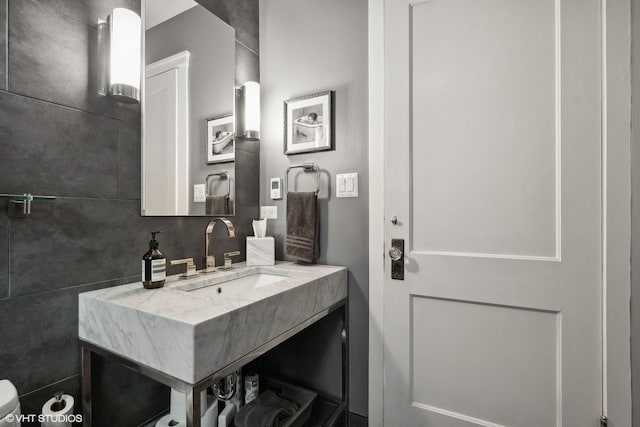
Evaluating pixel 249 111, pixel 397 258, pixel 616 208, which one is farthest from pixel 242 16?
pixel 616 208

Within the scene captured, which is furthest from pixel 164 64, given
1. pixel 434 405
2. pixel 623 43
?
pixel 434 405

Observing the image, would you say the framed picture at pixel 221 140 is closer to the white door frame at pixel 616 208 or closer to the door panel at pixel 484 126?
the door panel at pixel 484 126

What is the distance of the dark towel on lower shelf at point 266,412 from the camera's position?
130 centimetres

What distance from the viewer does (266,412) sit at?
135cm

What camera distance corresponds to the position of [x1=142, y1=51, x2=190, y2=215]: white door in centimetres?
121

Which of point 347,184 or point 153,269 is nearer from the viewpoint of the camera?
point 153,269

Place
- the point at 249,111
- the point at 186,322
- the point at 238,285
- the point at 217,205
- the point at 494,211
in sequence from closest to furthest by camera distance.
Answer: the point at 186,322 → the point at 494,211 → the point at 238,285 → the point at 217,205 → the point at 249,111

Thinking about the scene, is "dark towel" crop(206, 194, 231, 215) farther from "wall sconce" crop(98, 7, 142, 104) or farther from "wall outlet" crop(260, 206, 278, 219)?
"wall sconce" crop(98, 7, 142, 104)

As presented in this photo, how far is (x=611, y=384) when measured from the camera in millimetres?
1016

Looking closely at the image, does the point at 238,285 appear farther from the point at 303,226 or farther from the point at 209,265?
the point at 303,226

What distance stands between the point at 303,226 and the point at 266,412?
34.0 inches

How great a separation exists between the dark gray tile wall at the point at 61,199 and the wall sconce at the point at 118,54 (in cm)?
4

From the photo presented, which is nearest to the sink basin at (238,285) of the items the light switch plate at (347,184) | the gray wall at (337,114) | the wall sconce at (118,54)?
the gray wall at (337,114)

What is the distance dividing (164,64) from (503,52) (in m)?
1.36
